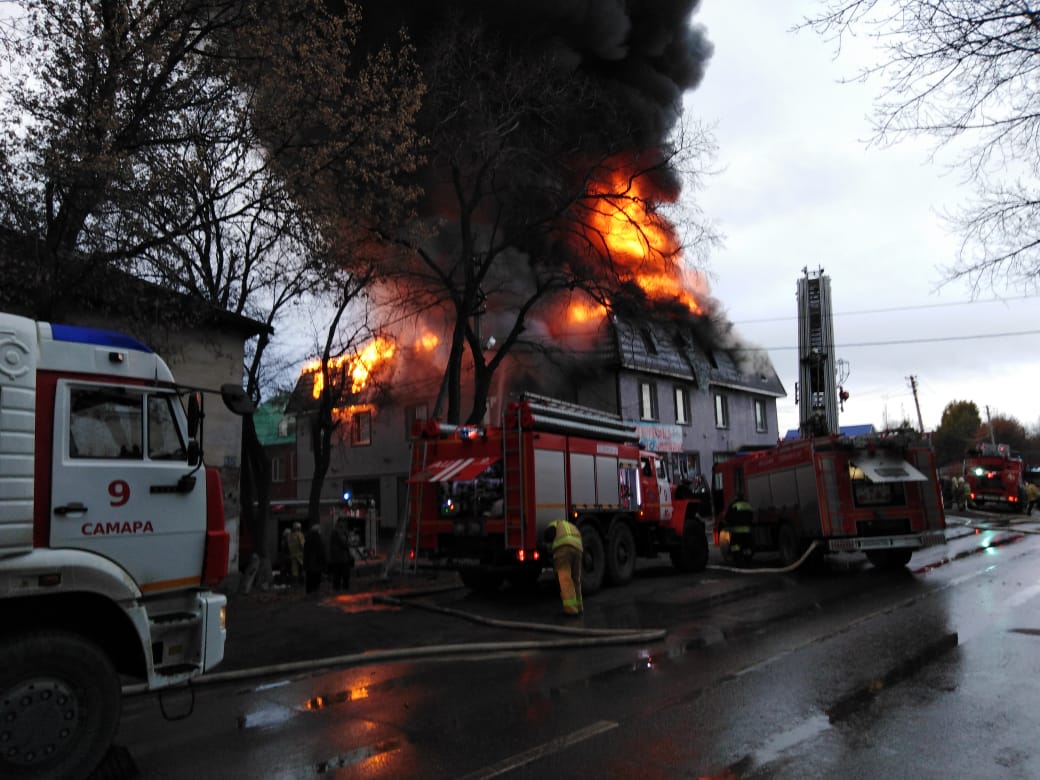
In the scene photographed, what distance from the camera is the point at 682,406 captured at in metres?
→ 30.0

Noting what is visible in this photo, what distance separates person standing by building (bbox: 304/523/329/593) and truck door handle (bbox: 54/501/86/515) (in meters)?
8.30

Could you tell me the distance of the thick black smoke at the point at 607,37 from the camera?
62.8ft

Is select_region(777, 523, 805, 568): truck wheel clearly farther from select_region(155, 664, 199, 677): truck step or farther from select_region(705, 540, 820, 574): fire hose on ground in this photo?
select_region(155, 664, 199, 677): truck step

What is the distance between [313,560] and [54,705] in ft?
27.7

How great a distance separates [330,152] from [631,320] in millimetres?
10056

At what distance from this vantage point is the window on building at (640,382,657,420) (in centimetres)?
2791

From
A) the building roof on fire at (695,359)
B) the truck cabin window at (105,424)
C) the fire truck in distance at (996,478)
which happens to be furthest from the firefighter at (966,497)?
the truck cabin window at (105,424)

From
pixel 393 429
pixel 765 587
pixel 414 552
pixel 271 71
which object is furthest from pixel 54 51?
pixel 393 429

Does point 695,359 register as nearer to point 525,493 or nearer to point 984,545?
point 984,545

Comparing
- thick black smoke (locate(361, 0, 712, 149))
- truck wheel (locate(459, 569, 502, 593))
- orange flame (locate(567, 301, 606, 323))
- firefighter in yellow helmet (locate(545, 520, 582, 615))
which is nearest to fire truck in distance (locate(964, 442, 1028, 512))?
orange flame (locate(567, 301, 606, 323))

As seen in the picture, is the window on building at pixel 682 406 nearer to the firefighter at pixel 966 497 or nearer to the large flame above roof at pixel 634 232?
the large flame above roof at pixel 634 232

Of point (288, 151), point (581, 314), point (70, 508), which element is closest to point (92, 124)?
point (288, 151)

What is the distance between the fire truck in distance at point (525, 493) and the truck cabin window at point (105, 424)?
6.24 m

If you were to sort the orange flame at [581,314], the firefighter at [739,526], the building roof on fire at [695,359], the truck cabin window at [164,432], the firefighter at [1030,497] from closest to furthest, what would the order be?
1. the truck cabin window at [164,432]
2. the firefighter at [739,526]
3. the orange flame at [581,314]
4. the building roof on fire at [695,359]
5. the firefighter at [1030,497]
